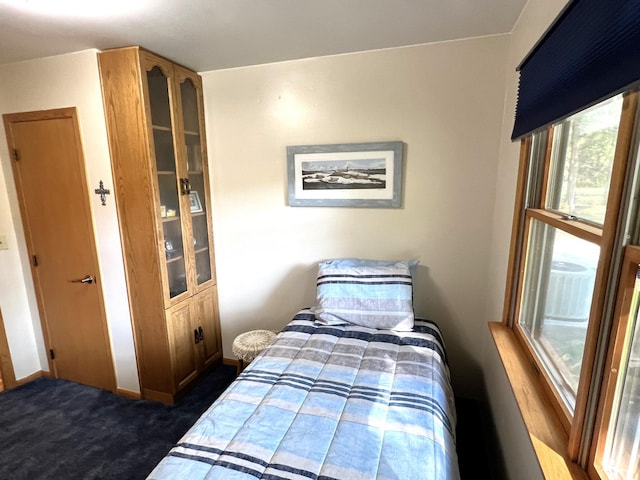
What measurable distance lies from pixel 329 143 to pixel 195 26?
1047 mm

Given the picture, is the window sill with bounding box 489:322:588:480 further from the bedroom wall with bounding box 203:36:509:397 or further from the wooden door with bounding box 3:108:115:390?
the wooden door with bounding box 3:108:115:390

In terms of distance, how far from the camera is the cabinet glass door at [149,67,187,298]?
7.35 ft

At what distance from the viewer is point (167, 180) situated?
2.36 m

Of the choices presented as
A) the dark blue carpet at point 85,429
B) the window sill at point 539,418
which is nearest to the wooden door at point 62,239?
the dark blue carpet at point 85,429

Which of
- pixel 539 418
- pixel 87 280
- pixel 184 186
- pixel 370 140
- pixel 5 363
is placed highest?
pixel 370 140

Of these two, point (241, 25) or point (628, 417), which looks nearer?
point (628, 417)

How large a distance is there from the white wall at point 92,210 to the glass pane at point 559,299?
98.5 inches

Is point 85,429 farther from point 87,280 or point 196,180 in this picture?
point 196,180

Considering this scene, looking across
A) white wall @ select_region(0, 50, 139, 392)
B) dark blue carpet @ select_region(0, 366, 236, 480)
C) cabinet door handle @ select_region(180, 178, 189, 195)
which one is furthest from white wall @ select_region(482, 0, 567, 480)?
white wall @ select_region(0, 50, 139, 392)

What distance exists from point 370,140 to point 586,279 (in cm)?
154

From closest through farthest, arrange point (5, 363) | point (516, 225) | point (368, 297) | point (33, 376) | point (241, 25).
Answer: point (516, 225)
point (241, 25)
point (368, 297)
point (5, 363)
point (33, 376)

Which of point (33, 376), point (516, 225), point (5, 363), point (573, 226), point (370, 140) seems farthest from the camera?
point (33, 376)

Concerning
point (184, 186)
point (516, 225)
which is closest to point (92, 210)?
point (184, 186)

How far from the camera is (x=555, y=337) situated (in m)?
1.32
